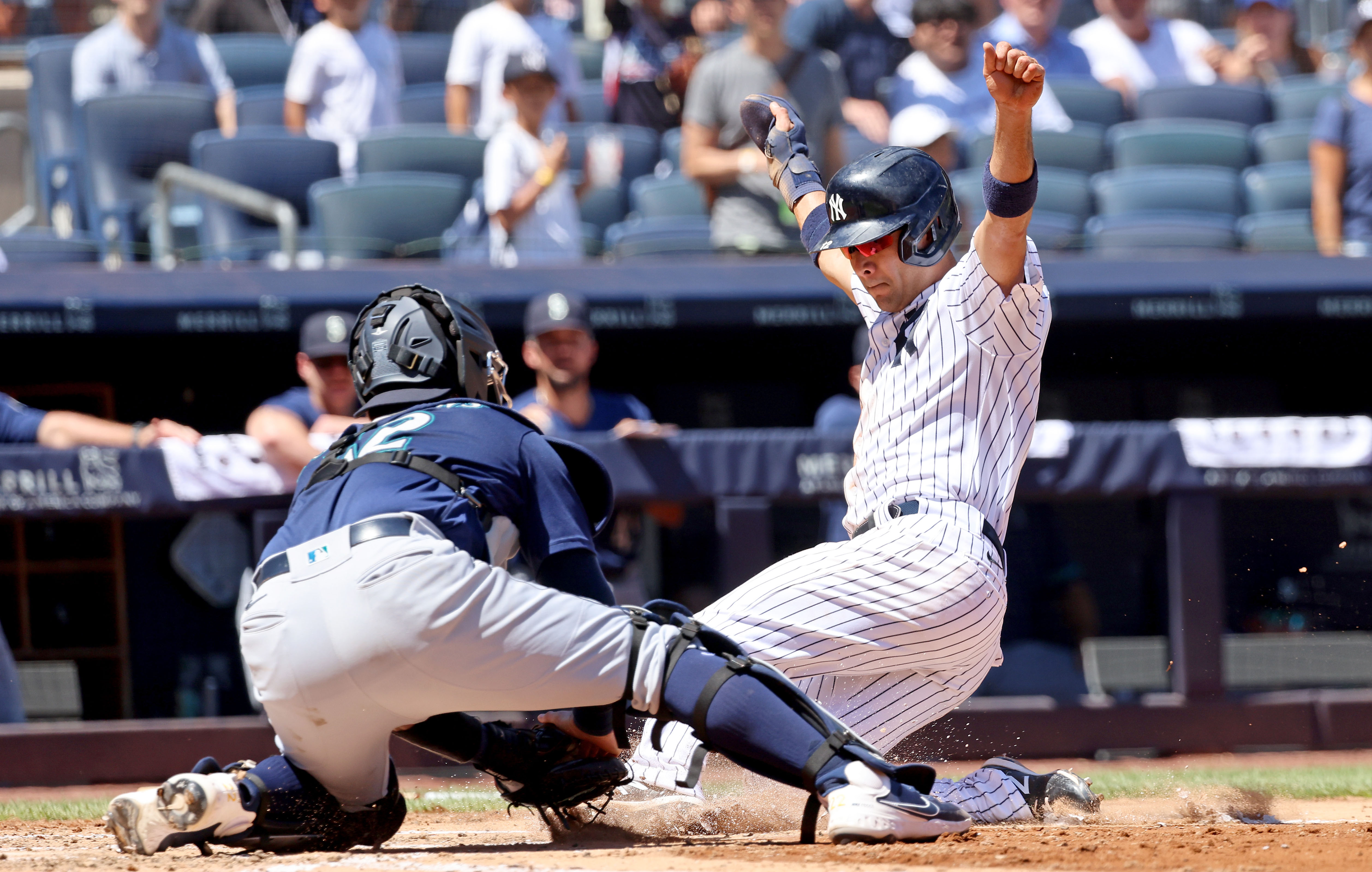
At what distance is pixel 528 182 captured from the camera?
232 inches

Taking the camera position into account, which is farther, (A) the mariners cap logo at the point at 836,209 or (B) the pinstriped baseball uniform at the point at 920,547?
(A) the mariners cap logo at the point at 836,209

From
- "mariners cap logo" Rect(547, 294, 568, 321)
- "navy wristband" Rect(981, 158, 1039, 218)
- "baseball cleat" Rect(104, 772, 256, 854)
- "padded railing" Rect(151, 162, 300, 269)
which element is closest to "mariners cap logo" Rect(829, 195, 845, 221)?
"navy wristband" Rect(981, 158, 1039, 218)

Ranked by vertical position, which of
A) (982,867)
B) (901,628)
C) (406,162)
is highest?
(406,162)

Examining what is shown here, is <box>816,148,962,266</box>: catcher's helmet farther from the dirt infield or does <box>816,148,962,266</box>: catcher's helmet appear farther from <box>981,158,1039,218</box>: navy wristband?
the dirt infield

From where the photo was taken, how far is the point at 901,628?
276 cm

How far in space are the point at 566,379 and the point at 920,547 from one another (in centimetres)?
267

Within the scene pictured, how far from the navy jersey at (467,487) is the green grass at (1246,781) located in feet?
6.46

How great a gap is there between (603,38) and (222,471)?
4.83m

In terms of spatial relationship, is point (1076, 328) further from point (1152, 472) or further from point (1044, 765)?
point (1044, 765)

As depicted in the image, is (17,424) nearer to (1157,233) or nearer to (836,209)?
(836,209)

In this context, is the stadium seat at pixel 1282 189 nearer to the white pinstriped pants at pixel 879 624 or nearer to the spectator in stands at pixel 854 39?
the spectator in stands at pixel 854 39

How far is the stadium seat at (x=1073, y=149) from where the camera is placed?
696 cm

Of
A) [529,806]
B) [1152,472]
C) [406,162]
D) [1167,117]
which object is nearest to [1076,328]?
[1152,472]

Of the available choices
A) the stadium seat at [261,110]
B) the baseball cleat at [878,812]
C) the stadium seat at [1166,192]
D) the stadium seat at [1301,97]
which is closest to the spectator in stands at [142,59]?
the stadium seat at [261,110]
